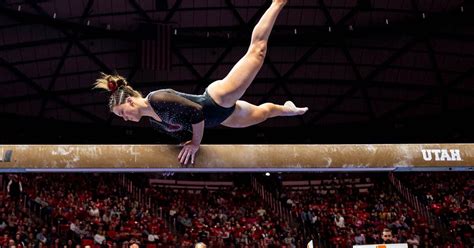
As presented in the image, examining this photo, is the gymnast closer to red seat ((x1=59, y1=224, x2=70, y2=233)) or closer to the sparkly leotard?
the sparkly leotard

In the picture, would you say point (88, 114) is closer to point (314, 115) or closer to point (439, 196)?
point (314, 115)

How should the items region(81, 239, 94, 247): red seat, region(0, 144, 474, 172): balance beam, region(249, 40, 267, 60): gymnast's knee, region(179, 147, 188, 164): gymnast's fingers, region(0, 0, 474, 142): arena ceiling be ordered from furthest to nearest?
region(0, 0, 474, 142): arena ceiling → region(81, 239, 94, 247): red seat → region(0, 144, 474, 172): balance beam → region(179, 147, 188, 164): gymnast's fingers → region(249, 40, 267, 60): gymnast's knee

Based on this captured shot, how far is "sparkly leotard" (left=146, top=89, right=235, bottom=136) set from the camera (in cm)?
500

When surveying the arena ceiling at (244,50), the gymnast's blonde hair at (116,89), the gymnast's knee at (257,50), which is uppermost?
the arena ceiling at (244,50)

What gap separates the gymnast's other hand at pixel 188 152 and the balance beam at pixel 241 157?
2.7 inches

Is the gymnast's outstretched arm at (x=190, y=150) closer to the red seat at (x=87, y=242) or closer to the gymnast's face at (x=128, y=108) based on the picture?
the gymnast's face at (x=128, y=108)

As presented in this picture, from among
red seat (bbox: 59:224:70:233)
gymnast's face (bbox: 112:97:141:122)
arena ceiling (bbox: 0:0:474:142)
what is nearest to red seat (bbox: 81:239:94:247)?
red seat (bbox: 59:224:70:233)

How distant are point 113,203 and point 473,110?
46.1ft

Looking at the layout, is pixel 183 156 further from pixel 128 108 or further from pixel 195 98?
pixel 128 108

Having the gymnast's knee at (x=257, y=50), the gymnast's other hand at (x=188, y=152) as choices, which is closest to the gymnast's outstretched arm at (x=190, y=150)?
the gymnast's other hand at (x=188, y=152)

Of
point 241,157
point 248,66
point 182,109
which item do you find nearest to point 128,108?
point 182,109

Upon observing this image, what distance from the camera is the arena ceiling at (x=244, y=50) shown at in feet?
55.2

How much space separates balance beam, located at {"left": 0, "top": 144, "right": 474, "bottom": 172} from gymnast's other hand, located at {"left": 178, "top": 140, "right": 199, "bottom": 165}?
0.22 feet

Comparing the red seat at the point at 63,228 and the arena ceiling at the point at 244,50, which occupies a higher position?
the arena ceiling at the point at 244,50
